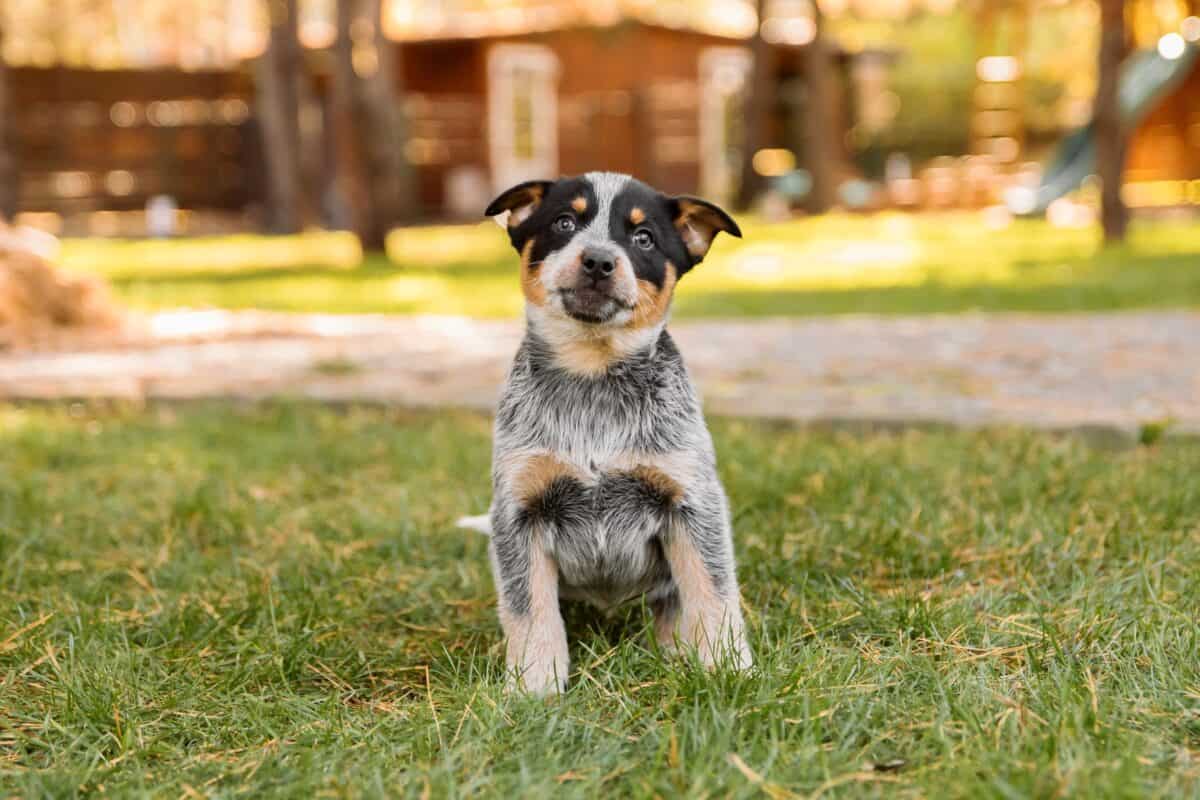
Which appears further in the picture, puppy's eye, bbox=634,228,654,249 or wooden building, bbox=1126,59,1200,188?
wooden building, bbox=1126,59,1200,188

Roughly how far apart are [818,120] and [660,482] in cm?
2004

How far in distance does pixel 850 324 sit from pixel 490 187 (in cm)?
1873

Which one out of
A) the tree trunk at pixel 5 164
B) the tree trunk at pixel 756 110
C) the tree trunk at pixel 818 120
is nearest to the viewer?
the tree trunk at pixel 5 164

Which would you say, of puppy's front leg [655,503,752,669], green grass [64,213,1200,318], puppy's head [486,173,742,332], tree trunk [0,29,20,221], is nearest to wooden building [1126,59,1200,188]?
green grass [64,213,1200,318]

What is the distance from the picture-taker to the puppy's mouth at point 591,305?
3.15 meters

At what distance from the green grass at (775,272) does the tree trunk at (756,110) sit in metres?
4.52

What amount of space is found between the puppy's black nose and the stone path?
8.79ft

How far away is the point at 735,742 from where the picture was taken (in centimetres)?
255

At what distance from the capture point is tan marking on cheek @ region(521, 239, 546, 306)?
326cm

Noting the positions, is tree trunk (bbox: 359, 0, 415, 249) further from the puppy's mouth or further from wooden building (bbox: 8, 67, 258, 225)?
the puppy's mouth

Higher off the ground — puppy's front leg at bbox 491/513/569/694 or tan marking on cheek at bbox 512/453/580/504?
tan marking on cheek at bbox 512/453/580/504

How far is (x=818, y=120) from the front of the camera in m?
22.3

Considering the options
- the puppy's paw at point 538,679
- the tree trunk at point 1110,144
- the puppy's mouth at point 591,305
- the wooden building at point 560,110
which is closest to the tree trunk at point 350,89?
the tree trunk at point 1110,144

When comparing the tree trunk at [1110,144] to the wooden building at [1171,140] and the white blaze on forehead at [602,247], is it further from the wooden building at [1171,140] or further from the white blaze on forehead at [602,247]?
the white blaze on forehead at [602,247]
